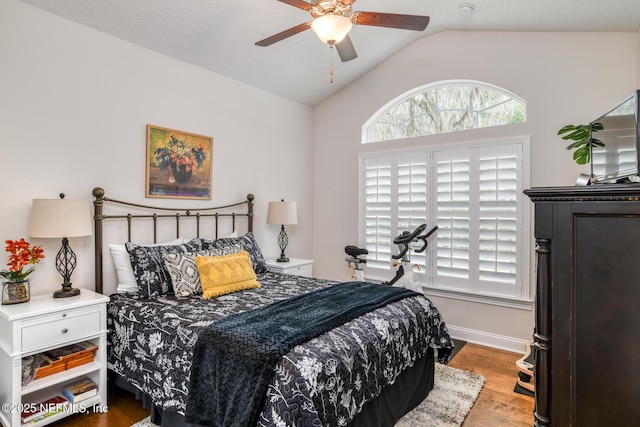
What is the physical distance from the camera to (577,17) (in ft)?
9.59

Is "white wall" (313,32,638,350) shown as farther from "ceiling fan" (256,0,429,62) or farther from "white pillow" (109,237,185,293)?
"white pillow" (109,237,185,293)

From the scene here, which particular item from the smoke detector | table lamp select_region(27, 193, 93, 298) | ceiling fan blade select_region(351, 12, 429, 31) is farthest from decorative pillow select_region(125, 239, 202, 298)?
the smoke detector

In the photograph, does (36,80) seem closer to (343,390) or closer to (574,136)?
(343,390)

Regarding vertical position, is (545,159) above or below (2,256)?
above

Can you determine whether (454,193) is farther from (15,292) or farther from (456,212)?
(15,292)

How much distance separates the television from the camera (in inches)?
37.5

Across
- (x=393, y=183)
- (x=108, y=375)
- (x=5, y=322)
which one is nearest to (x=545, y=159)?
(x=393, y=183)

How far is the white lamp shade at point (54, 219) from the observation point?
7.62 ft

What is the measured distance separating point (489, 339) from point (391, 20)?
10.6 ft

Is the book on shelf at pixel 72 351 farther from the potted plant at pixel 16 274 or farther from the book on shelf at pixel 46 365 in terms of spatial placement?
the potted plant at pixel 16 274

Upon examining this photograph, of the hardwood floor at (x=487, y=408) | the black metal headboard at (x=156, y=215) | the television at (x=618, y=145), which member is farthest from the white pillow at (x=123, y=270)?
the television at (x=618, y=145)

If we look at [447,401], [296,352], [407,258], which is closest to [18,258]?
[296,352]

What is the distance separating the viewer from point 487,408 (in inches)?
98.6

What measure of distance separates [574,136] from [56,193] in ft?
12.6
